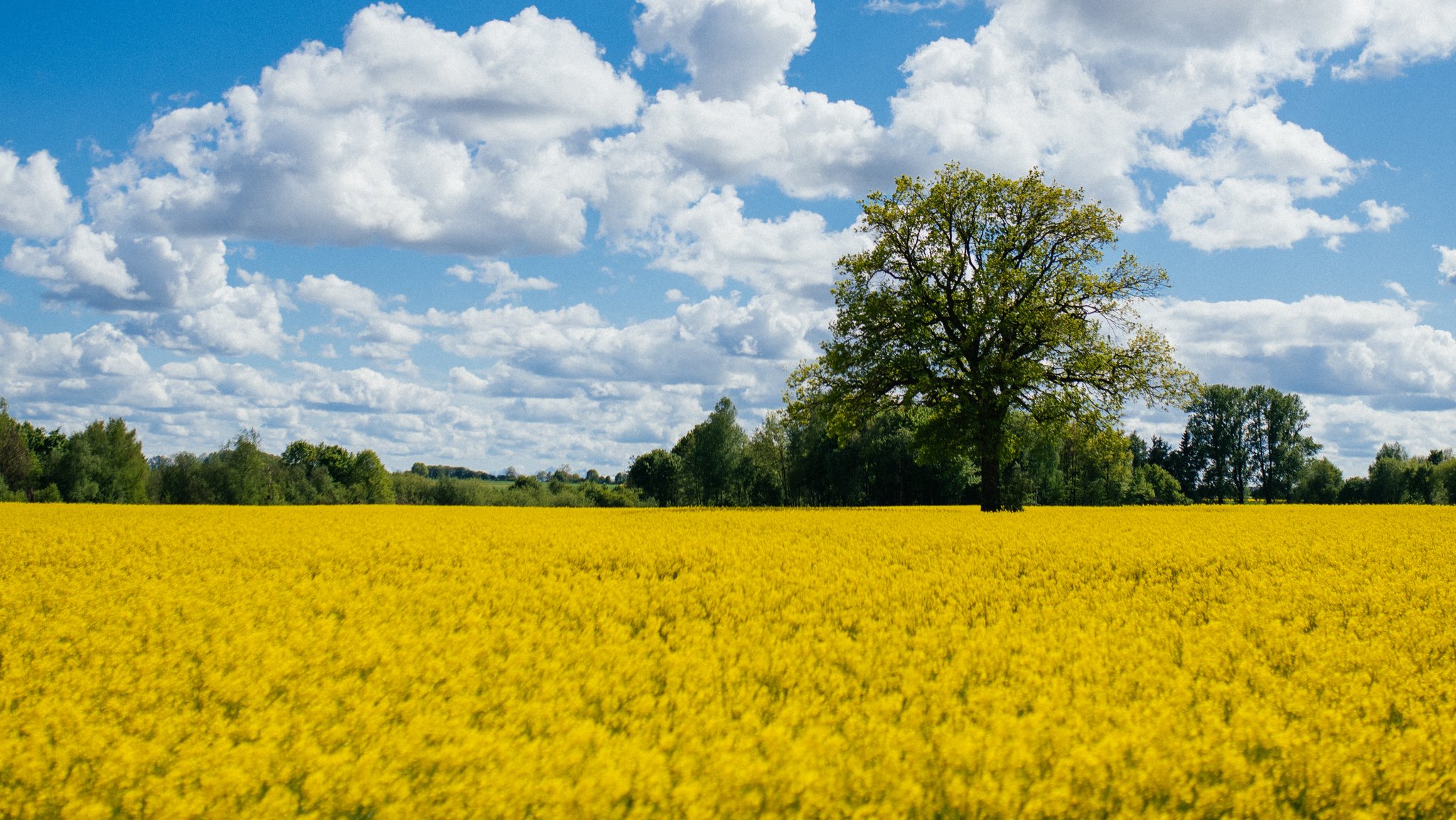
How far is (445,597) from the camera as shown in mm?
9180

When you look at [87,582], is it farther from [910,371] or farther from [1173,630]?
[910,371]

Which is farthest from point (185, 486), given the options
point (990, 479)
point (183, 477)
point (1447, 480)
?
point (1447, 480)

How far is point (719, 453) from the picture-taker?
7381cm

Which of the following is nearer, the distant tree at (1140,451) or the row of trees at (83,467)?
the row of trees at (83,467)

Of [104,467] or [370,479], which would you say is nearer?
[104,467]

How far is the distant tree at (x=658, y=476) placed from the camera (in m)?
94.6

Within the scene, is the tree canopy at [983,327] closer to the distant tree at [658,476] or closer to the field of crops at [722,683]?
the field of crops at [722,683]

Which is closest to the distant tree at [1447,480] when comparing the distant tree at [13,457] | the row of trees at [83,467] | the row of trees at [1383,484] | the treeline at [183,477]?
the row of trees at [1383,484]

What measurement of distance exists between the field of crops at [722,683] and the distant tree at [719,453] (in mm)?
61824

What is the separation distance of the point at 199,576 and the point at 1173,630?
1114 cm

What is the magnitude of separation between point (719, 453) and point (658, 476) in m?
28.9

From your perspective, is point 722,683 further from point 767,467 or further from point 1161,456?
point 1161,456

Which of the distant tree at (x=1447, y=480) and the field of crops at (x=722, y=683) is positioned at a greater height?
the distant tree at (x=1447, y=480)

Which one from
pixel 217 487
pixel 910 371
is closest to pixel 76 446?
pixel 217 487
